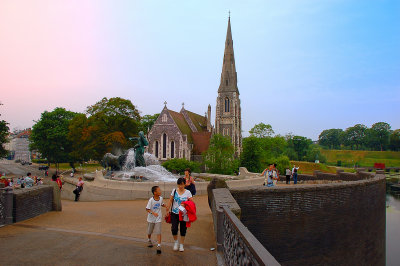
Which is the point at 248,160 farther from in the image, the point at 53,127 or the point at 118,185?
the point at 53,127

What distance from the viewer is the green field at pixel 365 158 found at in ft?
300

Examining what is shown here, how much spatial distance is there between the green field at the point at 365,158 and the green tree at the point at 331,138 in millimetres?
28971

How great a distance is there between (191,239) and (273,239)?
3.64 metres

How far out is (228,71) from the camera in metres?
56.2

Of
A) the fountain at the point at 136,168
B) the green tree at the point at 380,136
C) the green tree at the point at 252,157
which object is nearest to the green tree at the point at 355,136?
the green tree at the point at 380,136

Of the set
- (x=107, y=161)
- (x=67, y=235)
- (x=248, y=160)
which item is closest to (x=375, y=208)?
(x=67, y=235)

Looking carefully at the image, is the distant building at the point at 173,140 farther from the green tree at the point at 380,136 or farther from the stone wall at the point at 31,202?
the green tree at the point at 380,136

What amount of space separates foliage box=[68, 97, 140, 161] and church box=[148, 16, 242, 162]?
16.0ft

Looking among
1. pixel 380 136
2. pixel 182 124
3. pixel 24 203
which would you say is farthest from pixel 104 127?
pixel 380 136

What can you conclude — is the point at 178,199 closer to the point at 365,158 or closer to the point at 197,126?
the point at 197,126

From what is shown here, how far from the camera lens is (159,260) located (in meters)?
5.85

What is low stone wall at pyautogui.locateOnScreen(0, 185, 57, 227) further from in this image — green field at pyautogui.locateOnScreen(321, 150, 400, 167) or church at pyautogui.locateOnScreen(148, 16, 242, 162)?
green field at pyautogui.locateOnScreen(321, 150, 400, 167)

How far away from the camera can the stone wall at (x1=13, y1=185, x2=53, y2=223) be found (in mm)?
8953

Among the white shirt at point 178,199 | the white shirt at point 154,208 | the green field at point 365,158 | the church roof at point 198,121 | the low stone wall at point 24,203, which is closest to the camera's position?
the white shirt at point 178,199
